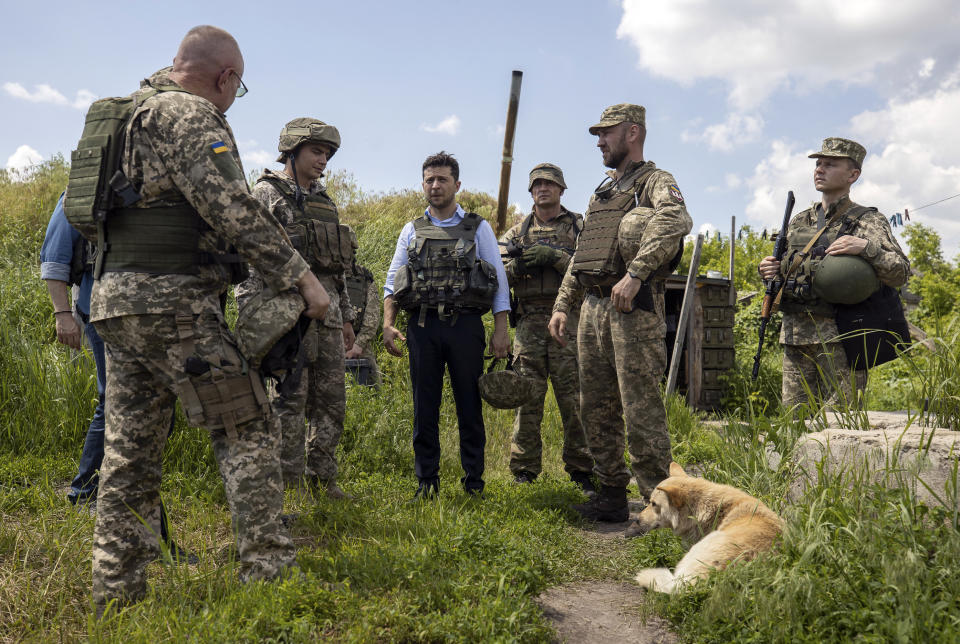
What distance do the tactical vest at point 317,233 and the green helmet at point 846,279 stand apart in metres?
3.54

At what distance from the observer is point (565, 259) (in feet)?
Answer: 18.5

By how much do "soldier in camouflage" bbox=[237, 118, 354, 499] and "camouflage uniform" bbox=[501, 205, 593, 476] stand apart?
5.62 ft

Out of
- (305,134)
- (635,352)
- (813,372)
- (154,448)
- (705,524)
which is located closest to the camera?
(154,448)

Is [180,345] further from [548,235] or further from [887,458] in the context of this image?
[548,235]

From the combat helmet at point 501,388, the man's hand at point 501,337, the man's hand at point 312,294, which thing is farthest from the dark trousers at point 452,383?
the man's hand at point 312,294

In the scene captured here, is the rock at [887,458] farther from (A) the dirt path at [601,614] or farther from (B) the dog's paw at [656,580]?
(A) the dirt path at [601,614]

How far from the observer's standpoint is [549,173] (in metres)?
5.98

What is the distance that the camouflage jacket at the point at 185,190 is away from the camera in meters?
2.57

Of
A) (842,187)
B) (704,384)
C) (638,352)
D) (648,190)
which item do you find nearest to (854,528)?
(638,352)

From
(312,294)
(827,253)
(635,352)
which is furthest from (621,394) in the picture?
(312,294)

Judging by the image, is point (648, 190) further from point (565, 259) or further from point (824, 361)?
point (824, 361)

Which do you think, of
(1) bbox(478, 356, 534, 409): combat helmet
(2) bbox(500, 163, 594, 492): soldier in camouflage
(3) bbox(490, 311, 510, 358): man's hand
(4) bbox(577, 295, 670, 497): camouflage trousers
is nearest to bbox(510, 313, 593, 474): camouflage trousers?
(2) bbox(500, 163, 594, 492): soldier in camouflage

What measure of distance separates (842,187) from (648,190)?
195cm

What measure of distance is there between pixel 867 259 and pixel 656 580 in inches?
125
